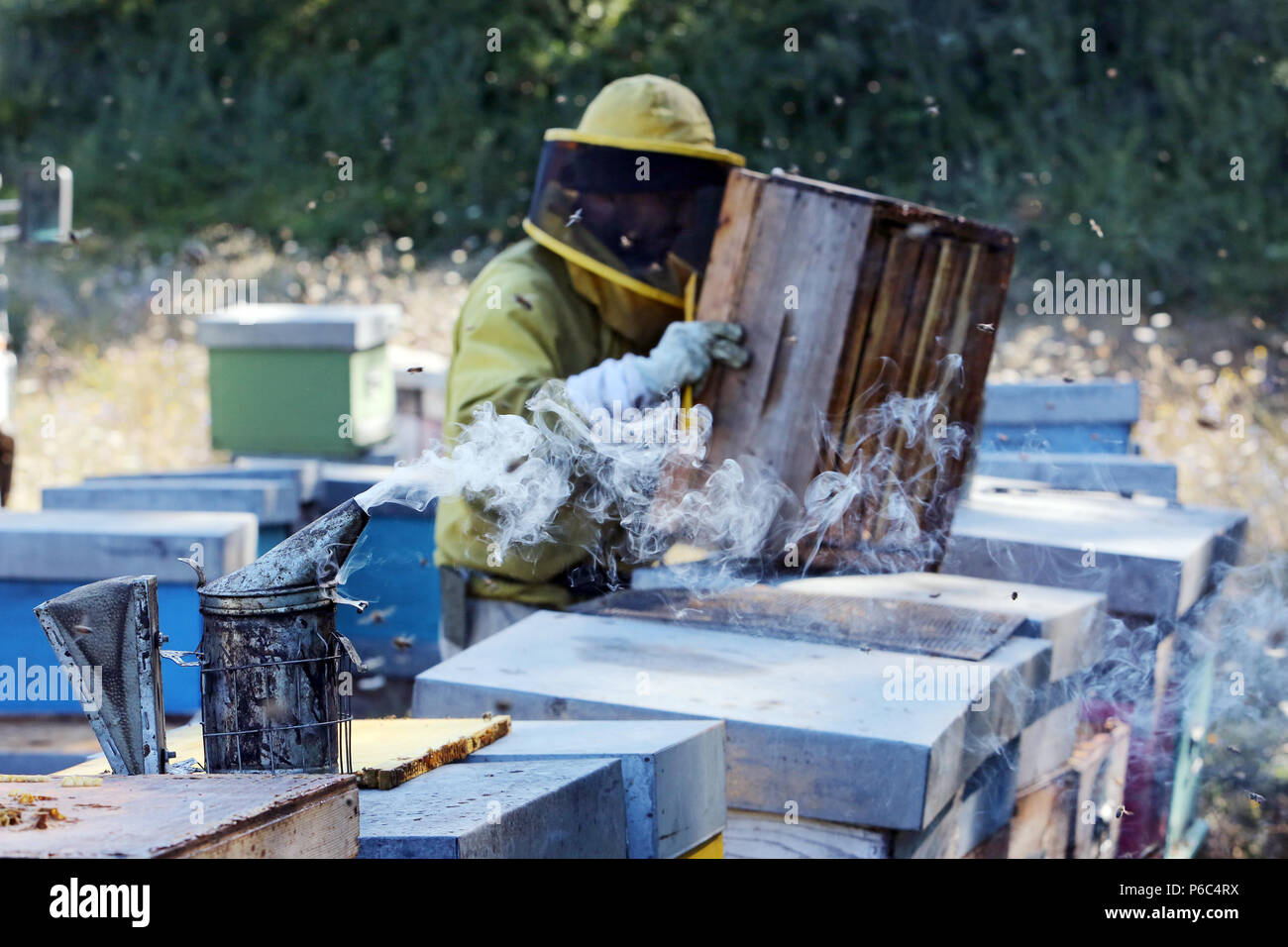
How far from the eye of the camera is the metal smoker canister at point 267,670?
1238 mm

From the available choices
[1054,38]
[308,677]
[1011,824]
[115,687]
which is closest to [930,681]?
[1011,824]

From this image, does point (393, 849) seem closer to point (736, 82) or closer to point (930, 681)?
point (930, 681)

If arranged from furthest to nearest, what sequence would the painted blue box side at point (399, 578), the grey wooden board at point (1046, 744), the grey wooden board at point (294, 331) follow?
1. the grey wooden board at point (294, 331)
2. the painted blue box side at point (399, 578)
3. the grey wooden board at point (1046, 744)

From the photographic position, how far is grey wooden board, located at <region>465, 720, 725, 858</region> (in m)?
1.38

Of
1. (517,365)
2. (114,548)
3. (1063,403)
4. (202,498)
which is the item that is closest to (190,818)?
(517,365)

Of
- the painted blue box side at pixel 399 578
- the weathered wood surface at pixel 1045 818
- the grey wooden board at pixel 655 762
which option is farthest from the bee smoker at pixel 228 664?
the painted blue box side at pixel 399 578

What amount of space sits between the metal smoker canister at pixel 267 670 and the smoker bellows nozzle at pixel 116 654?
0.17ft

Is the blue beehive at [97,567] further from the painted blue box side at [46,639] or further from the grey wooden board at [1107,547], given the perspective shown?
the grey wooden board at [1107,547]

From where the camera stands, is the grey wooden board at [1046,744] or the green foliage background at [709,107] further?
the green foliage background at [709,107]

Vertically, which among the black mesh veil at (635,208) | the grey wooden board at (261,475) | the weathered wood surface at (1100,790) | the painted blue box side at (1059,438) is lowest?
the weathered wood surface at (1100,790)

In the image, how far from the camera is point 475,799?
4.00 feet

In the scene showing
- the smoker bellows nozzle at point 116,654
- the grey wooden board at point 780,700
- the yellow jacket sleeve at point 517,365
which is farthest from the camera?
the yellow jacket sleeve at point 517,365

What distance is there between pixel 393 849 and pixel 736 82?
11627 millimetres

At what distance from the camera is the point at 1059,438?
3.93 m
